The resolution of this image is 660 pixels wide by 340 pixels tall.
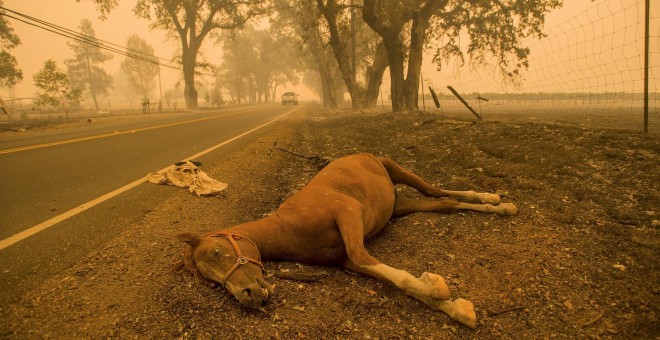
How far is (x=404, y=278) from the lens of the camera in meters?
2.92

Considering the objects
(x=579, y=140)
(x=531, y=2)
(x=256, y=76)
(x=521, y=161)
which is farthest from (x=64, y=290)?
(x=256, y=76)

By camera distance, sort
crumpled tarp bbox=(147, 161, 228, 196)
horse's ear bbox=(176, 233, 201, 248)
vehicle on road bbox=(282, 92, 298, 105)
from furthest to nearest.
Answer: vehicle on road bbox=(282, 92, 298, 105), crumpled tarp bbox=(147, 161, 228, 196), horse's ear bbox=(176, 233, 201, 248)

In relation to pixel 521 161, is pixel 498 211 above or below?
below

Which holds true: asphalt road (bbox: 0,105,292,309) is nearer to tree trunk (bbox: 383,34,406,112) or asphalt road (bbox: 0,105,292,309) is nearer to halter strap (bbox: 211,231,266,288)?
halter strap (bbox: 211,231,266,288)

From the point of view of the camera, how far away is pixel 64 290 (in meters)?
2.88

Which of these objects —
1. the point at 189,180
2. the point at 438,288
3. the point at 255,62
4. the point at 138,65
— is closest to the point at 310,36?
the point at 189,180

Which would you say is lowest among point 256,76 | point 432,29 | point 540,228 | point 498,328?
point 498,328

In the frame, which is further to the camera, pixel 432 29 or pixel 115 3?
pixel 115 3

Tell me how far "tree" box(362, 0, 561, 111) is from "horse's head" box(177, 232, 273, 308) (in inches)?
574

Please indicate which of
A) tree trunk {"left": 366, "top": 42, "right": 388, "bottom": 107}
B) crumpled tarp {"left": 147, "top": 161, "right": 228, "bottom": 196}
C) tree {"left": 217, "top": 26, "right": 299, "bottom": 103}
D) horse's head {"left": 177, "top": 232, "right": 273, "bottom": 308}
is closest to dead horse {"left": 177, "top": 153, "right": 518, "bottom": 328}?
horse's head {"left": 177, "top": 232, "right": 273, "bottom": 308}

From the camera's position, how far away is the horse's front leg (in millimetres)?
2689

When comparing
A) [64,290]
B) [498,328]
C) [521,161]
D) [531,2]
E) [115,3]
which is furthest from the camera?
[115,3]

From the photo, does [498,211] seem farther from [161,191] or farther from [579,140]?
[161,191]

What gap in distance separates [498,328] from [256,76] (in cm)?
8149
